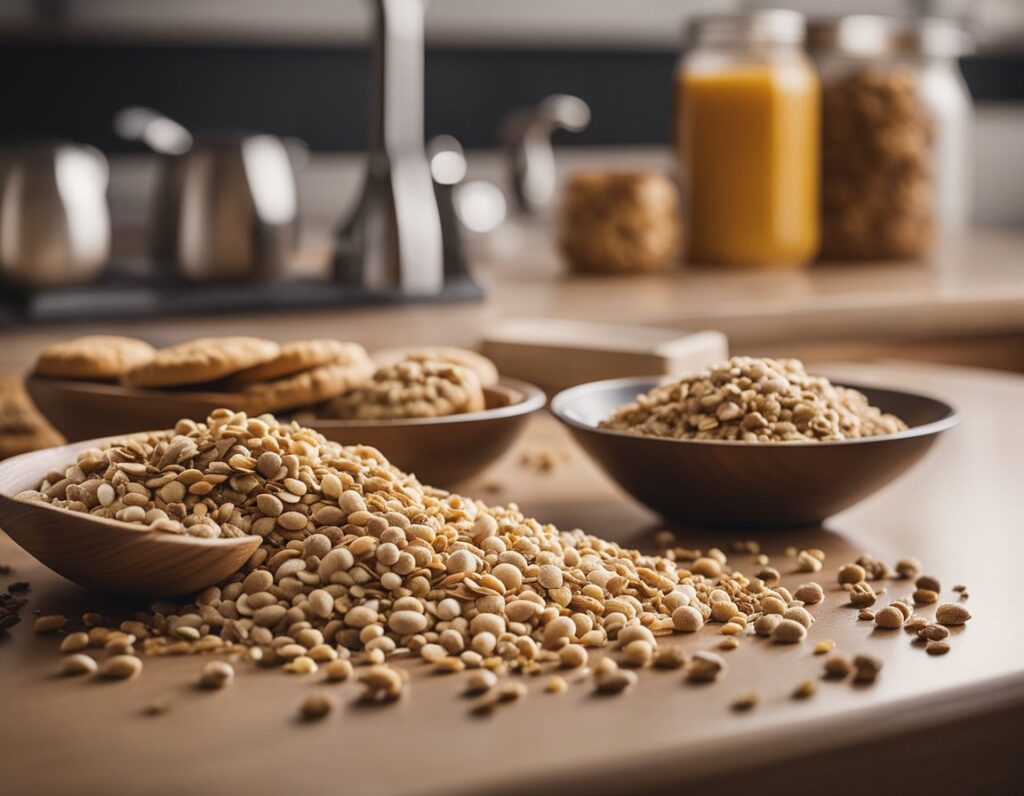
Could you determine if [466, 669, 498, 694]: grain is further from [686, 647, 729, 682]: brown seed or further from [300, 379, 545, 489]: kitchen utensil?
[300, 379, 545, 489]: kitchen utensil

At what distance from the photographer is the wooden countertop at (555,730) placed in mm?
562

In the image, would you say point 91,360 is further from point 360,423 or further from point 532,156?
point 532,156

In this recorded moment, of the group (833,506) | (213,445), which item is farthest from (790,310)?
(213,445)

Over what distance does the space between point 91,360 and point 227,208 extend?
0.85 m

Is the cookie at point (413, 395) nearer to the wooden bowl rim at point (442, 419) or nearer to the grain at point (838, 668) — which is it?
the wooden bowl rim at point (442, 419)

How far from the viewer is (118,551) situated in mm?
740

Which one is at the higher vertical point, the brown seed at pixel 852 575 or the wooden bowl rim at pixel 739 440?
the wooden bowl rim at pixel 739 440

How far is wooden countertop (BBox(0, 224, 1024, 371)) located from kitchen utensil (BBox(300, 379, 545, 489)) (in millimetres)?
682

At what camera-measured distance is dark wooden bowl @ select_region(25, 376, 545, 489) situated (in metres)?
1.02

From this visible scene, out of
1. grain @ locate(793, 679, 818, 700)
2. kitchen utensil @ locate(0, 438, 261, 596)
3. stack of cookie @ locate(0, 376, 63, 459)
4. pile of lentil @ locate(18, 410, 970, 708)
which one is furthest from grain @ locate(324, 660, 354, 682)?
stack of cookie @ locate(0, 376, 63, 459)

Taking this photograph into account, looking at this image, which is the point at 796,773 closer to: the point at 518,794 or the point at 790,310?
the point at 518,794

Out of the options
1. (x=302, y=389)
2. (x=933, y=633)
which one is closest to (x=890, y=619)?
(x=933, y=633)

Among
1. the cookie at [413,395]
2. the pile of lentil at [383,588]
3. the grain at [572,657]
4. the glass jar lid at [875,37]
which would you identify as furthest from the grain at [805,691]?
the glass jar lid at [875,37]

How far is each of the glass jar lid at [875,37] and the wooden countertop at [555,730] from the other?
177 centimetres
